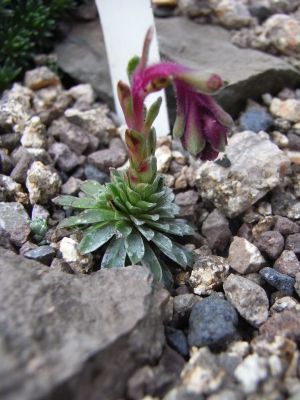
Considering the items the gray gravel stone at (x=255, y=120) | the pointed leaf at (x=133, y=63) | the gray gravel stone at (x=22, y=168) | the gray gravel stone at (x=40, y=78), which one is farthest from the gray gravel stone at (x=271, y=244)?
the gray gravel stone at (x=40, y=78)

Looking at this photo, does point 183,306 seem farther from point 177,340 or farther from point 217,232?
point 217,232

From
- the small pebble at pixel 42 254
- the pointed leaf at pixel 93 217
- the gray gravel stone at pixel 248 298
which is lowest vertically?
the gray gravel stone at pixel 248 298

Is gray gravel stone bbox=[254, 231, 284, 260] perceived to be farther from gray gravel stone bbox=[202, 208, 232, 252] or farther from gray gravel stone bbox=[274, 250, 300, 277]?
gray gravel stone bbox=[202, 208, 232, 252]

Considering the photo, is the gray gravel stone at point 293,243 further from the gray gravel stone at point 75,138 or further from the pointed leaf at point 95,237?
the gray gravel stone at point 75,138

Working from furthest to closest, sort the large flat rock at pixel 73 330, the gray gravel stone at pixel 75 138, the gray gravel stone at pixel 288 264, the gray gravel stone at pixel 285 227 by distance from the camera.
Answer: the gray gravel stone at pixel 75 138 → the gray gravel stone at pixel 285 227 → the gray gravel stone at pixel 288 264 → the large flat rock at pixel 73 330

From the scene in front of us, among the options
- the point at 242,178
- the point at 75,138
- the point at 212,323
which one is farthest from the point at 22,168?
the point at 212,323

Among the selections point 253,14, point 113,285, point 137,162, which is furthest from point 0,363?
point 253,14

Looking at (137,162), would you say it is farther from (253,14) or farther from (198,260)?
(253,14)
